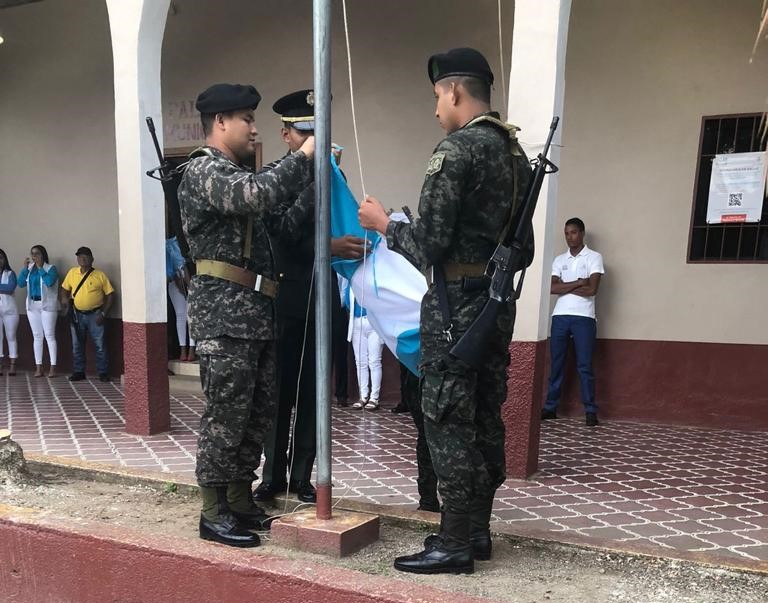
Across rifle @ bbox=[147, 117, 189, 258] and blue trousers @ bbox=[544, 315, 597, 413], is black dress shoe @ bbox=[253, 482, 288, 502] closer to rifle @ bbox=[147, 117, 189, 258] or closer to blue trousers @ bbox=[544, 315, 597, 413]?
rifle @ bbox=[147, 117, 189, 258]

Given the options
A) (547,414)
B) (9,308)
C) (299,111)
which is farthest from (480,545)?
(9,308)

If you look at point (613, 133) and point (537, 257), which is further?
point (613, 133)

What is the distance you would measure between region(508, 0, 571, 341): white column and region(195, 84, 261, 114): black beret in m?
1.99

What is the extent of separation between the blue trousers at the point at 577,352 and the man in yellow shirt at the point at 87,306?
5.69 m

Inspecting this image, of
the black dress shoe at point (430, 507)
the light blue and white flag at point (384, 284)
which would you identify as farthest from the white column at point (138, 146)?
the black dress shoe at point (430, 507)

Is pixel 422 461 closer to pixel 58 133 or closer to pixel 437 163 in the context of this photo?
pixel 437 163

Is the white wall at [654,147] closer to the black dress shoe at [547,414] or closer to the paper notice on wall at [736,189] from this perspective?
the paper notice on wall at [736,189]

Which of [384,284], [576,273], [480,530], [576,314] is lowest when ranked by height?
[480,530]

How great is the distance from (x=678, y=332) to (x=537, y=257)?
106 inches

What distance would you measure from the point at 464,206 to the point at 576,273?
13.7 ft

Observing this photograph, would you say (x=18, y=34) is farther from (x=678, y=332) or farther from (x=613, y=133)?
(x=678, y=332)

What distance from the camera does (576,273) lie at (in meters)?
6.52

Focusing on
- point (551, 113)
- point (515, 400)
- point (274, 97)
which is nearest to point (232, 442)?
point (515, 400)

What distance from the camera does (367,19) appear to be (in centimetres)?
748
